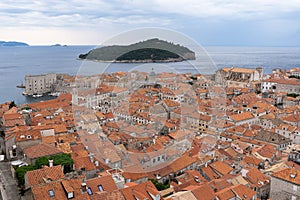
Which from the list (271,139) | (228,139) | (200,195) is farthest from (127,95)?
(200,195)

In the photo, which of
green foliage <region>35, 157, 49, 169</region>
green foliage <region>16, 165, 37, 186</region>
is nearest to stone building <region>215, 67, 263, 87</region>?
green foliage <region>35, 157, 49, 169</region>

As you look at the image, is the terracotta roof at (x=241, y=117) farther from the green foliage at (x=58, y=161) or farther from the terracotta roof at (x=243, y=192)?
the green foliage at (x=58, y=161)

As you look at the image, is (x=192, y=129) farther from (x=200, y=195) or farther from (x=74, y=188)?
(x=74, y=188)

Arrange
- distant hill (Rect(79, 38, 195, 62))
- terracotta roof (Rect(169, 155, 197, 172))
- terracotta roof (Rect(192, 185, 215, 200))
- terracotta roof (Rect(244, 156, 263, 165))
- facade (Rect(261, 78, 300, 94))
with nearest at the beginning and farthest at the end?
terracotta roof (Rect(192, 185, 215, 200)), distant hill (Rect(79, 38, 195, 62)), terracotta roof (Rect(169, 155, 197, 172)), terracotta roof (Rect(244, 156, 263, 165)), facade (Rect(261, 78, 300, 94))

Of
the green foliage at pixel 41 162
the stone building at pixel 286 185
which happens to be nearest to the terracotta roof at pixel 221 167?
the stone building at pixel 286 185

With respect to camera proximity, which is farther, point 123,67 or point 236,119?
point 123,67

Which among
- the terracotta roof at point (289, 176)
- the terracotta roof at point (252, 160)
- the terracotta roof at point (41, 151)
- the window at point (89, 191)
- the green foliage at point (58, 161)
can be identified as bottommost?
the terracotta roof at point (252, 160)

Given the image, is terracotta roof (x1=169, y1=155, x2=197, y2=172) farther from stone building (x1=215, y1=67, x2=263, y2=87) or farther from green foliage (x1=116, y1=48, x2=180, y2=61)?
stone building (x1=215, y1=67, x2=263, y2=87)
